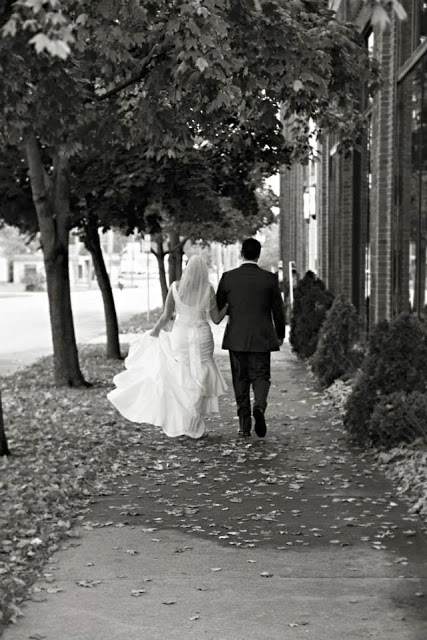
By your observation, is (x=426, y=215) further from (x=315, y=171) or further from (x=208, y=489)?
(x=315, y=171)

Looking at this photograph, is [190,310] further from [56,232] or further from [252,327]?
[56,232]

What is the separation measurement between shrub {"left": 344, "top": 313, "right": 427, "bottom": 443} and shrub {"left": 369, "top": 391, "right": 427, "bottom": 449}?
0.20 metres

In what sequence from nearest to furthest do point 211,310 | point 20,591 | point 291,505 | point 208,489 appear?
point 20,591 < point 291,505 < point 208,489 < point 211,310

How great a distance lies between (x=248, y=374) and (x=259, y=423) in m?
0.50

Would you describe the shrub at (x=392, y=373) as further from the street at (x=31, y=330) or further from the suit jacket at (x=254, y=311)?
the street at (x=31, y=330)

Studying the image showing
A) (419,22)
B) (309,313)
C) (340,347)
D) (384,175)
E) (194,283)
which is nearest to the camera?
(194,283)

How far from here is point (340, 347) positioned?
15.6 meters

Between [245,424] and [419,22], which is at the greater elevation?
[419,22]

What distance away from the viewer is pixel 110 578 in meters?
6.16

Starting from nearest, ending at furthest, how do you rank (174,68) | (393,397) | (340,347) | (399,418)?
1. (174,68)
2. (399,418)
3. (393,397)
4. (340,347)

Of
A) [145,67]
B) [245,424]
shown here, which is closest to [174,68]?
[145,67]

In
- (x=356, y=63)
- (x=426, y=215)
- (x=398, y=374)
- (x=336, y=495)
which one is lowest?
(x=336, y=495)

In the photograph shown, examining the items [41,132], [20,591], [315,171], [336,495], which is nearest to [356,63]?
[41,132]

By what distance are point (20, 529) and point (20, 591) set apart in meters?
1.56
